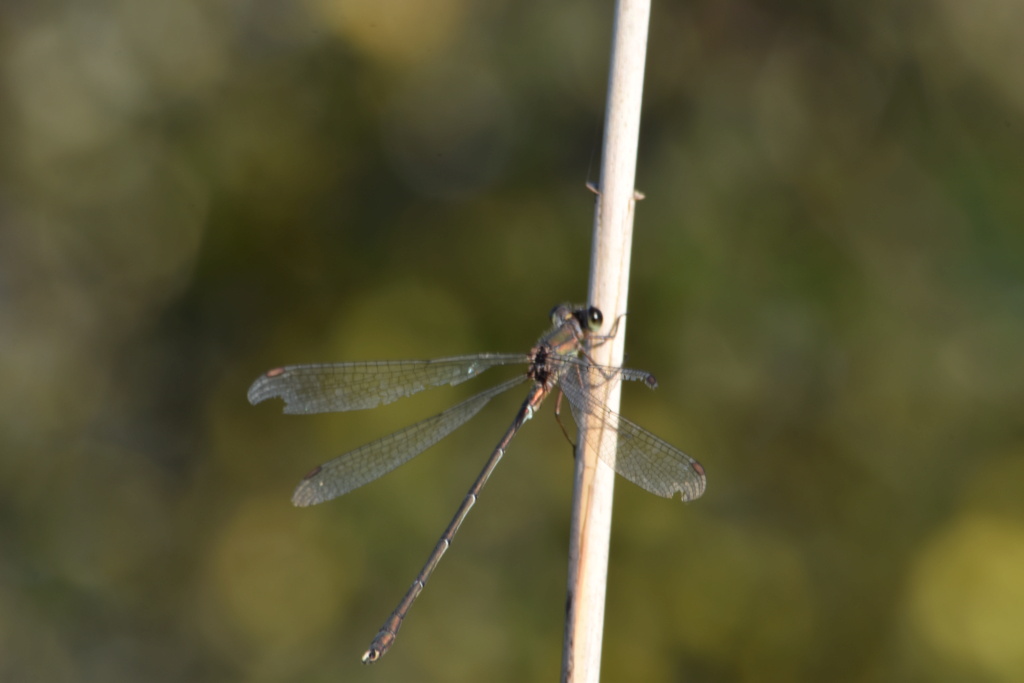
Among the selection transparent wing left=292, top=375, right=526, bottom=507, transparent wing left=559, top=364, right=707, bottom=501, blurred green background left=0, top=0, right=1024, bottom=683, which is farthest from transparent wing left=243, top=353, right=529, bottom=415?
blurred green background left=0, top=0, right=1024, bottom=683

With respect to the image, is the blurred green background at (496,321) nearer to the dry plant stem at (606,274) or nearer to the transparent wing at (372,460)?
the transparent wing at (372,460)

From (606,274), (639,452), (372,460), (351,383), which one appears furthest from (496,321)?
(606,274)

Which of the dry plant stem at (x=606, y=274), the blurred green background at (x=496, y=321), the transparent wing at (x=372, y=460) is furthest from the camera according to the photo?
the blurred green background at (x=496, y=321)

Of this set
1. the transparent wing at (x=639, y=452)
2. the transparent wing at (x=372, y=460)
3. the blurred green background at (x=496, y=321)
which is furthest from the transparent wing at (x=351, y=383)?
the blurred green background at (x=496, y=321)

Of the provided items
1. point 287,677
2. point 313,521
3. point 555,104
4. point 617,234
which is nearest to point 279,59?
point 555,104

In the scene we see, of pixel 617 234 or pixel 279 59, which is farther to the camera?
pixel 279 59

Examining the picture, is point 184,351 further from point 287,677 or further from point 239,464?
point 287,677
